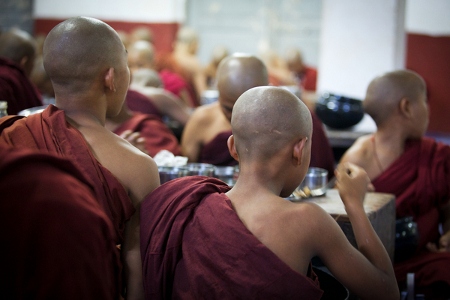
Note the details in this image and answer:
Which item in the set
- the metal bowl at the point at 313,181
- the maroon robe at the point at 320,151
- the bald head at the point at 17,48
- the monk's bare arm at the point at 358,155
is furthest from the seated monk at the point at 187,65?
A: the metal bowl at the point at 313,181

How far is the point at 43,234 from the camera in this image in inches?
56.9

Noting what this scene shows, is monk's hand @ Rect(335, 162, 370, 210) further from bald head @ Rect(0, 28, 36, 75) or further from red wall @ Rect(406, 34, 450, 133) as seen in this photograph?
red wall @ Rect(406, 34, 450, 133)

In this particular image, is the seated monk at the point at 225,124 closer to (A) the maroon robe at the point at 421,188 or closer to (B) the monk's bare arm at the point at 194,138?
(B) the monk's bare arm at the point at 194,138

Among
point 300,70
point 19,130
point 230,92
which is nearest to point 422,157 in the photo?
point 230,92

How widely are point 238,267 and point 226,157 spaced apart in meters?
1.94

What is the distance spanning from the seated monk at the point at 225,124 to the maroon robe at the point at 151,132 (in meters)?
0.10

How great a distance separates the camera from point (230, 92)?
3.44 metres

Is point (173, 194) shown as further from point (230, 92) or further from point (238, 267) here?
point (230, 92)

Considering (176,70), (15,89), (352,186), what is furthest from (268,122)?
(176,70)

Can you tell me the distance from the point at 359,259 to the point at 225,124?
211 cm

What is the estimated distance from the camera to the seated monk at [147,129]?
3.90 meters

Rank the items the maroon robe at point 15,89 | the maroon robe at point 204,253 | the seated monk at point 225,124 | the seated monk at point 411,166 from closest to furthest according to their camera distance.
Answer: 1. the maroon robe at point 204,253
2. the seated monk at point 411,166
3. the seated monk at point 225,124
4. the maroon robe at point 15,89

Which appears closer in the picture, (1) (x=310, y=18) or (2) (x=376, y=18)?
(2) (x=376, y=18)

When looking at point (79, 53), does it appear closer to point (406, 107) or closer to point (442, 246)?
point (406, 107)
